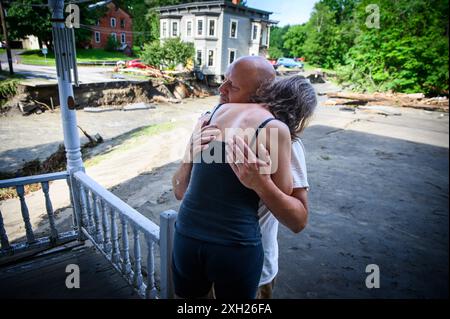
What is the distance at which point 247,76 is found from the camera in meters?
1.31

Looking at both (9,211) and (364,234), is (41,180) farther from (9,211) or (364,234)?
(364,234)

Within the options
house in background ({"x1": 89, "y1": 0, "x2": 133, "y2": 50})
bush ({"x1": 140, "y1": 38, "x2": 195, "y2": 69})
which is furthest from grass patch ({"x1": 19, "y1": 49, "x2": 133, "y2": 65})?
bush ({"x1": 140, "y1": 38, "x2": 195, "y2": 69})

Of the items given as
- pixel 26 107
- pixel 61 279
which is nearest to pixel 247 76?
pixel 61 279

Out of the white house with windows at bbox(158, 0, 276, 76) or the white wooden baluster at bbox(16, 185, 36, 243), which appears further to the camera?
the white house with windows at bbox(158, 0, 276, 76)

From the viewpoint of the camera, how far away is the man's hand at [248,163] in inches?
42.6

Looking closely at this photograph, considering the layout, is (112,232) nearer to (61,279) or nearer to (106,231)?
(106,231)

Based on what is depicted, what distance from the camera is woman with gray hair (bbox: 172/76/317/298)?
1.17 m

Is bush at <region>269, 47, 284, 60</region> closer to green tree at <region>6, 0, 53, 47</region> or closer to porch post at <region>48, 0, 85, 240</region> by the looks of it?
green tree at <region>6, 0, 53, 47</region>

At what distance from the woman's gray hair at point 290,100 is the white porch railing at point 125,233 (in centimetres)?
96

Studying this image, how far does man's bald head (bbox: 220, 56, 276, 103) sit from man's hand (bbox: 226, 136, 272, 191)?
0.32 m

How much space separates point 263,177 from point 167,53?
983 inches

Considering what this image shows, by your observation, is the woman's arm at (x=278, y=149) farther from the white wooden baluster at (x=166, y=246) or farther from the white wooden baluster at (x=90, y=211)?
the white wooden baluster at (x=90, y=211)

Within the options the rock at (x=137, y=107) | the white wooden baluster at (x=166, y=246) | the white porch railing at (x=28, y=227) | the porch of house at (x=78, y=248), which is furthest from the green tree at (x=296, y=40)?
the white wooden baluster at (x=166, y=246)

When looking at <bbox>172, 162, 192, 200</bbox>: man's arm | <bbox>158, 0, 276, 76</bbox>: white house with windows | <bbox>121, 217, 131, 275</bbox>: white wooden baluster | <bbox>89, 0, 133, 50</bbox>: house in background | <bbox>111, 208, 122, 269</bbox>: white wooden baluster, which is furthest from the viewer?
<bbox>89, 0, 133, 50</bbox>: house in background
